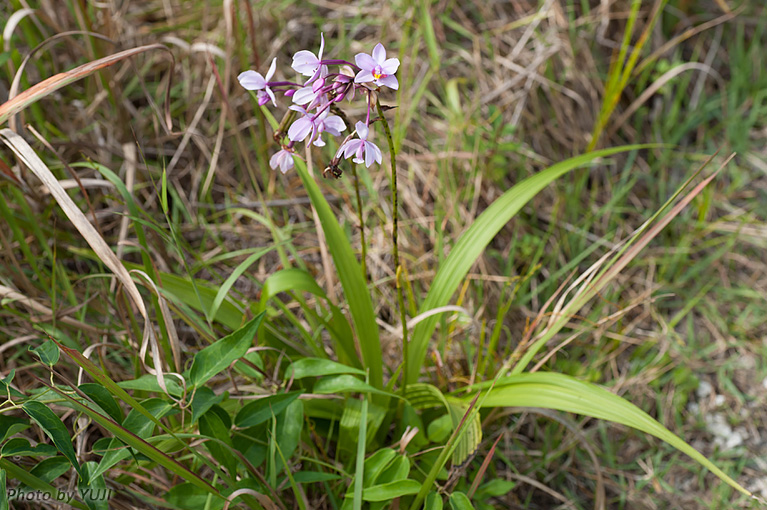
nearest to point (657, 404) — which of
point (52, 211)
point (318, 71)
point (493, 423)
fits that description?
A: point (493, 423)

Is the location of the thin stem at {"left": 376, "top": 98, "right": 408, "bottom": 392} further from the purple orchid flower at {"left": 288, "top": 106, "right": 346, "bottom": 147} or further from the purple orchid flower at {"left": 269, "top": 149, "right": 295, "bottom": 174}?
the purple orchid flower at {"left": 269, "top": 149, "right": 295, "bottom": 174}

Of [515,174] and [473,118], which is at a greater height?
[473,118]

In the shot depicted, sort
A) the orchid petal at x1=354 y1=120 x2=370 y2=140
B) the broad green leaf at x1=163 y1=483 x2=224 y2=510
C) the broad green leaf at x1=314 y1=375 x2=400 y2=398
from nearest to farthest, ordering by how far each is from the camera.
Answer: the orchid petal at x1=354 y1=120 x2=370 y2=140
the broad green leaf at x1=163 y1=483 x2=224 y2=510
the broad green leaf at x1=314 y1=375 x2=400 y2=398

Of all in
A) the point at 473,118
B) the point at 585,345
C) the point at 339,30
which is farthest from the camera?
the point at 339,30

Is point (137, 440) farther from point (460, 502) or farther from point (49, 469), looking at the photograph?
point (460, 502)

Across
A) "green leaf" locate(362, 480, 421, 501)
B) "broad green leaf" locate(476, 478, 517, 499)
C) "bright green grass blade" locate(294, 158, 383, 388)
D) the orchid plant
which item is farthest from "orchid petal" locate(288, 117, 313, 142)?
"broad green leaf" locate(476, 478, 517, 499)

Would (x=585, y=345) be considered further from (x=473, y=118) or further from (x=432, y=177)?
(x=473, y=118)

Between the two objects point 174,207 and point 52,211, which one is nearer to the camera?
point 52,211

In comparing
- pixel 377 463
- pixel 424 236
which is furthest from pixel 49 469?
pixel 424 236
